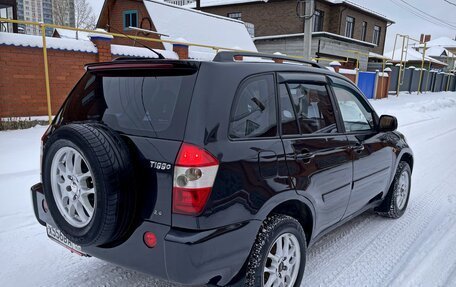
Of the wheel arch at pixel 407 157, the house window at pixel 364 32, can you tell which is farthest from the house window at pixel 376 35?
the wheel arch at pixel 407 157

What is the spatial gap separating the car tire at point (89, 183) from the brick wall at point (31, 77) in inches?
285

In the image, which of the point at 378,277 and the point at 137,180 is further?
the point at 378,277

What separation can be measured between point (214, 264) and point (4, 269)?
6.56 ft

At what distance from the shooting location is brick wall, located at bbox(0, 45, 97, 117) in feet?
27.3

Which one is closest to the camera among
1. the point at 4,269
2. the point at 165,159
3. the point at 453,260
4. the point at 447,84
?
the point at 165,159

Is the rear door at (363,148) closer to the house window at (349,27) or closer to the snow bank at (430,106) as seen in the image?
the snow bank at (430,106)

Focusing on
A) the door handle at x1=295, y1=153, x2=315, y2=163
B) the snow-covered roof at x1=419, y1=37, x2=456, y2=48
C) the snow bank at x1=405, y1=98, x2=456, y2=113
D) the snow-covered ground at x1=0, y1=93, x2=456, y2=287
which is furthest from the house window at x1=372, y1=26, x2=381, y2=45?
the snow-covered roof at x1=419, y1=37, x2=456, y2=48

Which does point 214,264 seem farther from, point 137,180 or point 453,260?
point 453,260

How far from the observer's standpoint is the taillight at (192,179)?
206 centimetres

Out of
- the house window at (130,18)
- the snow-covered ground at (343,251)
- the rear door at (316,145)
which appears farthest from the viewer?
the house window at (130,18)

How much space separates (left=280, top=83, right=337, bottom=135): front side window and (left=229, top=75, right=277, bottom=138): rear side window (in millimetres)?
124

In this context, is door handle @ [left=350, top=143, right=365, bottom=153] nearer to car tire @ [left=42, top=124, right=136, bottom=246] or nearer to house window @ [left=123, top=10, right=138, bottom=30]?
car tire @ [left=42, top=124, right=136, bottom=246]

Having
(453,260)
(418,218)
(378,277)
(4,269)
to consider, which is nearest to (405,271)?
(378,277)

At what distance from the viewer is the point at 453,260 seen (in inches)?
133
